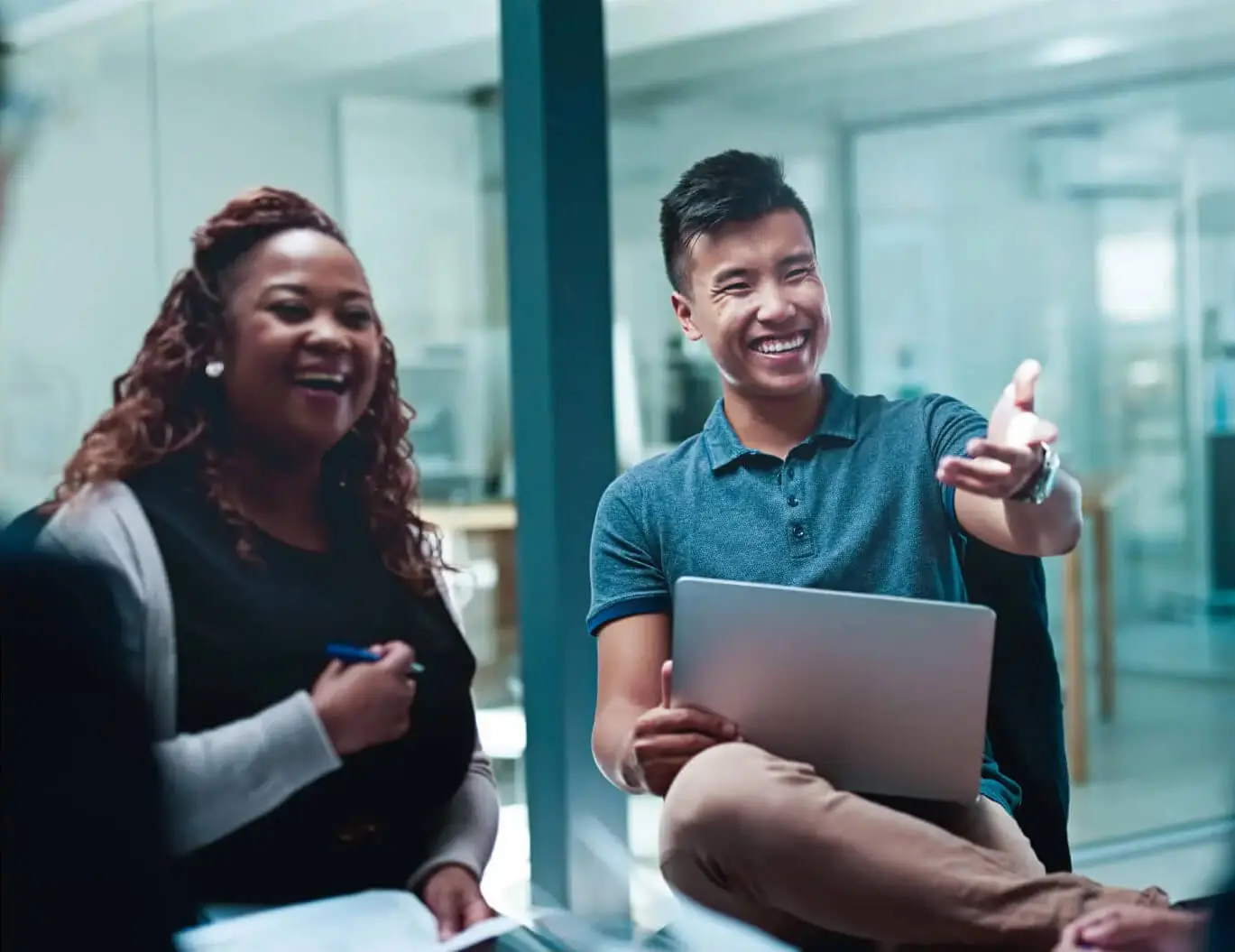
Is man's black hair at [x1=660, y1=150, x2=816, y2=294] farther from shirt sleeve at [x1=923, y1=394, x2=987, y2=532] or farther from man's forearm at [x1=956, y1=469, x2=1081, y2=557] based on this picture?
man's forearm at [x1=956, y1=469, x2=1081, y2=557]

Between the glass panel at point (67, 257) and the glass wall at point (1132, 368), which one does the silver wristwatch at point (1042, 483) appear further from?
the glass panel at point (67, 257)

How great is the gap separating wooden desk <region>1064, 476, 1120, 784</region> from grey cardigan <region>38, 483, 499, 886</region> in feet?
7.33

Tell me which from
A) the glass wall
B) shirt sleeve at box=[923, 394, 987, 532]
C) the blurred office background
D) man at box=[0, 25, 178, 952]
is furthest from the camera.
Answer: the glass wall

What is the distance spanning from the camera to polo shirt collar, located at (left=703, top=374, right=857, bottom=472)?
2221mm

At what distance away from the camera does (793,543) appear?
7.20ft

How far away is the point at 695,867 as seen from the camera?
7.16 feet

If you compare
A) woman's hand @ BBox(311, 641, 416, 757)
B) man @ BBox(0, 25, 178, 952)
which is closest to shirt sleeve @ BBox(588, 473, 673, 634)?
woman's hand @ BBox(311, 641, 416, 757)

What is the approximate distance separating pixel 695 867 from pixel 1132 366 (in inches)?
102

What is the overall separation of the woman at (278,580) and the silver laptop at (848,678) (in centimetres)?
47

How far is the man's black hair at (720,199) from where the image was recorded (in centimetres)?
222

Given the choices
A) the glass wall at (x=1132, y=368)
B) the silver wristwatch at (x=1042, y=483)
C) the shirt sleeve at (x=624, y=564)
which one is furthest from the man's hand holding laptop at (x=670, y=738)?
the glass wall at (x=1132, y=368)

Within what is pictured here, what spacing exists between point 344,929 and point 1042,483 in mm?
1257

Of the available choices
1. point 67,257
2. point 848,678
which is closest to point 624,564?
point 848,678

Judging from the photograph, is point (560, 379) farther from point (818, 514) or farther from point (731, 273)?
point (818, 514)
